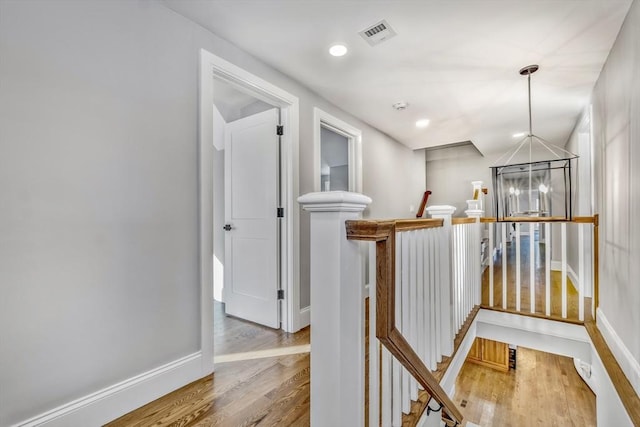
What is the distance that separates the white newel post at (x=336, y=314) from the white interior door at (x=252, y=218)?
1.76 metres

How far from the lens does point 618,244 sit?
198cm

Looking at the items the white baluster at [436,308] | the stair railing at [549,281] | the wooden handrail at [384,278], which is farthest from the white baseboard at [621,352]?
the wooden handrail at [384,278]

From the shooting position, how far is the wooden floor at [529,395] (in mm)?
3539

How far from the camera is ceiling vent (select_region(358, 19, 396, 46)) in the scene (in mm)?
1894

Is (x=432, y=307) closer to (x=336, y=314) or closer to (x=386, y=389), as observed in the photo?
(x=386, y=389)

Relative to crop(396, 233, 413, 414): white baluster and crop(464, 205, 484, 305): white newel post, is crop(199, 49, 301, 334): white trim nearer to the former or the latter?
crop(396, 233, 413, 414): white baluster

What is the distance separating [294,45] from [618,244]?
2.68m

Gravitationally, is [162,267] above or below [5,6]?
below

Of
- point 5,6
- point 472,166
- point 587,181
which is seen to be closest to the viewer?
point 5,6

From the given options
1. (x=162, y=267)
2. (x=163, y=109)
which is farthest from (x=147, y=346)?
(x=163, y=109)

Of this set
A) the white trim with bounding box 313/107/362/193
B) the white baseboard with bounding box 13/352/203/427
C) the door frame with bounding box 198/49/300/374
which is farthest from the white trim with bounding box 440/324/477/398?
the white trim with bounding box 313/107/362/193

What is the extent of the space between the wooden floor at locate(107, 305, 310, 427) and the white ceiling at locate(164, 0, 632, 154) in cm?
230

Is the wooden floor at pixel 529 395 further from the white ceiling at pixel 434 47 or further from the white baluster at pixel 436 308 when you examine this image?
the white ceiling at pixel 434 47

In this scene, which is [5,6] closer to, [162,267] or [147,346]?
[162,267]
